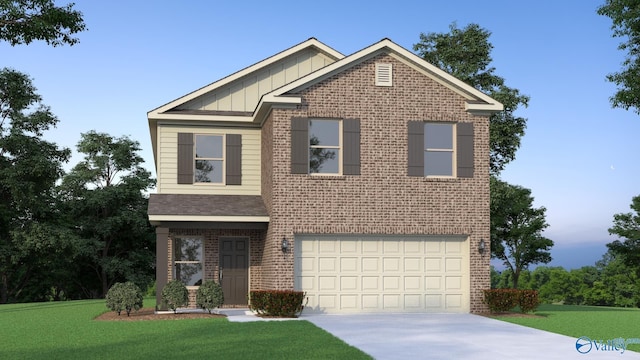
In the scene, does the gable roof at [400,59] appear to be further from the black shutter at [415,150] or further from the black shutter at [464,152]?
the black shutter at [415,150]

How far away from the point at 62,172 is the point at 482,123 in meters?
23.7

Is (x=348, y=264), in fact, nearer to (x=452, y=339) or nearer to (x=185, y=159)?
(x=185, y=159)

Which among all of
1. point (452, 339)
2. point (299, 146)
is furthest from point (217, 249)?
point (452, 339)

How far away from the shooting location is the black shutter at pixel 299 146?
70.9ft

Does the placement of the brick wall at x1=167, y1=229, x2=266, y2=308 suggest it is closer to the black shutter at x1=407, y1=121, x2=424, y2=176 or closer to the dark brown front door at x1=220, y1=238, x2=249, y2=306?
the dark brown front door at x1=220, y1=238, x2=249, y2=306

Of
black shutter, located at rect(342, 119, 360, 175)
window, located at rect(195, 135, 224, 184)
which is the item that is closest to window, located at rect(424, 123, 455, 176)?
black shutter, located at rect(342, 119, 360, 175)

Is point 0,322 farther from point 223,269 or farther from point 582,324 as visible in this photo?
point 582,324

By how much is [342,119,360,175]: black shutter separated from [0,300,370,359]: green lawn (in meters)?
5.40

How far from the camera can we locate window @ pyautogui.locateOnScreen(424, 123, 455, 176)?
74.0ft

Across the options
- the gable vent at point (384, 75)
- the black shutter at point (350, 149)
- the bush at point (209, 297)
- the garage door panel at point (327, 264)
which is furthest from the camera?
the gable vent at point (384, 75)

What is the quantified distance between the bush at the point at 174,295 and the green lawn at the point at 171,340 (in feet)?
5.67

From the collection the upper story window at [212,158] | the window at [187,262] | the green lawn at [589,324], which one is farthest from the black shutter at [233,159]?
the green lawn at [589,324]

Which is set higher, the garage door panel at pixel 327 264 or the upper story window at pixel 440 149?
the upper story window at pixel 440 149

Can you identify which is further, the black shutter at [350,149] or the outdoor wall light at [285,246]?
the black shutter at [350,149]
